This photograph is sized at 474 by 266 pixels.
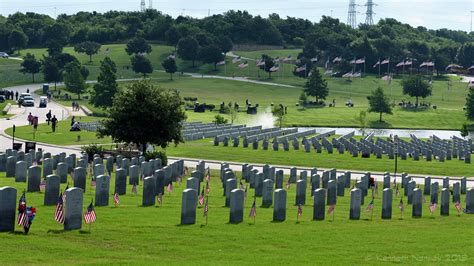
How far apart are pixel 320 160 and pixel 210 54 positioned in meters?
124

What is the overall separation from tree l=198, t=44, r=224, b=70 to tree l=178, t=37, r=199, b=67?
6.29ft

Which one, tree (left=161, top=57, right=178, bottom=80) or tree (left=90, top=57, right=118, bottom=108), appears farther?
tree (left=161, top=57, right=178, bottom=80)

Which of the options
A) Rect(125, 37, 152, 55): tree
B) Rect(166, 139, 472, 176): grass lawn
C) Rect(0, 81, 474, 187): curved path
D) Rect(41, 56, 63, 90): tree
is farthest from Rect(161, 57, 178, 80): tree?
Rect(166, 139, 472, 176): grass lawn

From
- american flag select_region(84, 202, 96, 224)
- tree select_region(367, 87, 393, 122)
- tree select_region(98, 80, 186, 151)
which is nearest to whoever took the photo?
american flag select_region(84, 202, 96, 224)

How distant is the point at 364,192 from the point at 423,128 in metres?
73.6

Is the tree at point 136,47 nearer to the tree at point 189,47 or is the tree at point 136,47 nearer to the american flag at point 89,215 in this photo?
the tree at point 189,47

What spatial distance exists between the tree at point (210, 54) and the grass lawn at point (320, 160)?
117 metres

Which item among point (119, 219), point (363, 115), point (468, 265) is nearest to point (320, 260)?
point (468, 265)

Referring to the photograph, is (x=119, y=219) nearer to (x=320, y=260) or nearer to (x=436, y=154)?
(x=320, y=260)

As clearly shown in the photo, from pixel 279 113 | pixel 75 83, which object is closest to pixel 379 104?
pixel 279 113

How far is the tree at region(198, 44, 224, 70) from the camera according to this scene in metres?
185

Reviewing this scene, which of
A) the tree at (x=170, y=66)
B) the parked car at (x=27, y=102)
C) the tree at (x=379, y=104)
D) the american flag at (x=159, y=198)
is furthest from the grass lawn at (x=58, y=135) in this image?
the tree at (x=170, y=66)

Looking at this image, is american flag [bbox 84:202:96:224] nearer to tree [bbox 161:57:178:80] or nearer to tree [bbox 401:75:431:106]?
tree [bbox 401:75:431:106]

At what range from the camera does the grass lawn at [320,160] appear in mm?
59562
